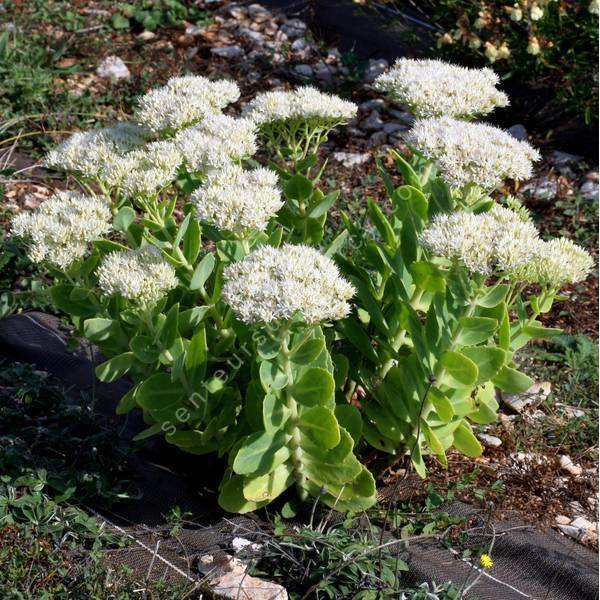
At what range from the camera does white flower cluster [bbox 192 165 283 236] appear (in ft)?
6.83

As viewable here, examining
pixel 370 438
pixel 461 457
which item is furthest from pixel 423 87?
pixel 461 457

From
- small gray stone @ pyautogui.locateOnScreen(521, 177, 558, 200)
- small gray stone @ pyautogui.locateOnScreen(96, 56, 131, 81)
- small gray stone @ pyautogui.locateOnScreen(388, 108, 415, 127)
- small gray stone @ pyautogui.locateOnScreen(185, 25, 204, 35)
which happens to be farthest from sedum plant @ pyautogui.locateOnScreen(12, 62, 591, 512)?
small gray stone @ pyautogui.locateOnScreen(185, 25, 204, 35)

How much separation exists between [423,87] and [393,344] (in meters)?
0.74

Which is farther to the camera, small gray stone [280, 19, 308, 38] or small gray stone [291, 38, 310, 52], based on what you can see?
small gray stone [280, 19, 308, 38]

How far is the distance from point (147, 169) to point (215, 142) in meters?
0.19

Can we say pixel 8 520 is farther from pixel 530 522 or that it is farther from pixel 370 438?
pixel 530 522

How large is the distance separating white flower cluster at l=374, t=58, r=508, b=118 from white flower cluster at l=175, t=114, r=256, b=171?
47cm

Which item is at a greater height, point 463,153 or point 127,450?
point 463,153

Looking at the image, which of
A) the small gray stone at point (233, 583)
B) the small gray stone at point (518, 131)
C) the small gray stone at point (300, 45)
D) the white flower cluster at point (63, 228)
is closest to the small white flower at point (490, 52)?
the small gray stone at point (518, 131)

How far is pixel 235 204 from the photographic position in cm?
208

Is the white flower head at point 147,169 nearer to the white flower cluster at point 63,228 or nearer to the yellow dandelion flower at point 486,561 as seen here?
the white flower cluster at point 63,228

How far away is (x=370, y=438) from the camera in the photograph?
8.14ft

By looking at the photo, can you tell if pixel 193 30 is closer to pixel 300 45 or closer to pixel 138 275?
pixel 300 45

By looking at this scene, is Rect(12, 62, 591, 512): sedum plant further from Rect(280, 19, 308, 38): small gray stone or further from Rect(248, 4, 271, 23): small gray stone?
Rect(248, 4, 271, 23): small gray stone
